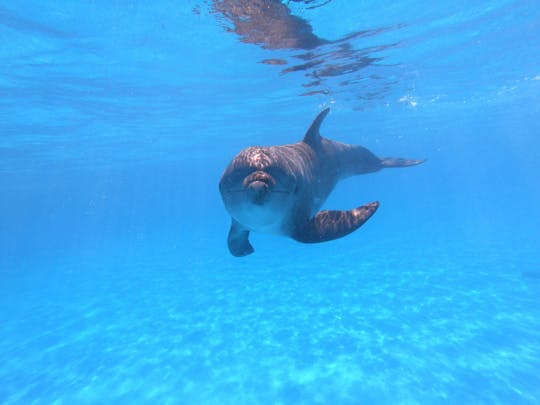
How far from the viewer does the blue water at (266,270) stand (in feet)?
30.2

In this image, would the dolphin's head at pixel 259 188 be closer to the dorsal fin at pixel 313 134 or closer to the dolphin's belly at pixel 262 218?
the dolphin's belly at pixel 262 218

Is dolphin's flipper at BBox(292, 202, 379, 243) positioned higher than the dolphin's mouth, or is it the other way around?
the dolphin's mouth

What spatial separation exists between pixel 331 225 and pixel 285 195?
0.93 metres

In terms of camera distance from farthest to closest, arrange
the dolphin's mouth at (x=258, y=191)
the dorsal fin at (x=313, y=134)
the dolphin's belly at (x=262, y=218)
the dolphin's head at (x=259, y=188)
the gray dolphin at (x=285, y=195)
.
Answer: the dorsal fin at (x=313, y=134), the dolphin's belly at (x=262, y=218), the gray dolphin at (x=285, y=195), the dolphin's head at (x=259, y=188), the dolphin's mouth at (x=258, y=191)

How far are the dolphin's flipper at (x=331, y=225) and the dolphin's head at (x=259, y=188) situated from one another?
0.45 metres

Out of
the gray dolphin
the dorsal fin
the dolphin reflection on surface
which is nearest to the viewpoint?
the gray dolphin

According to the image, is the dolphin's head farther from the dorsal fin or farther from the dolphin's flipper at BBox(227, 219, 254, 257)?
the dorsal fin

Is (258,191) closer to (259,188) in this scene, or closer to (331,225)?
(259,188)

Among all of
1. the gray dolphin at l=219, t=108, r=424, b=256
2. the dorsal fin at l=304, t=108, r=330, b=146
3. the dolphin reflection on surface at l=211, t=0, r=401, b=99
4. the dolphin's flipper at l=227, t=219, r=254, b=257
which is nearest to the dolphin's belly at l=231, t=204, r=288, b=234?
the gray dolphin at l=219, t=108, r=424, b=256

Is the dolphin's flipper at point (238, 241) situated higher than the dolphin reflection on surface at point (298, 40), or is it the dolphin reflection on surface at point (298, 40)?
the dolphin reflection on surface at point (298, 40)

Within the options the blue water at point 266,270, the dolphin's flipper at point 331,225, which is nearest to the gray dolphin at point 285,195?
the dolphin's flipper at point 331,225

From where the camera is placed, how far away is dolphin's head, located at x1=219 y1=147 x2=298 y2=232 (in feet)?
14.0

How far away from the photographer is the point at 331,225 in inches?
209

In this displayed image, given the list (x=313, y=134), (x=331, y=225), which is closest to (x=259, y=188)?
(x=331, y=225)
